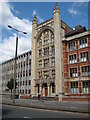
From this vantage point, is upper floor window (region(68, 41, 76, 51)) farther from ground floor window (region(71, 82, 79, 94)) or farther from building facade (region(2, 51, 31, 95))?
building facade (region(2, 51, 31, 95))

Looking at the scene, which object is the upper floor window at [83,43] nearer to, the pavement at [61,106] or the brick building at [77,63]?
the brick building at [77,63]

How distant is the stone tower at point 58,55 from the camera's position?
3775cm

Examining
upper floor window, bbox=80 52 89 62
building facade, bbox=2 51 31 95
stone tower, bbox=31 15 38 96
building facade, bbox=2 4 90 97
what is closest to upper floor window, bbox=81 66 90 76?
building facade, bbox=2 4 90 97

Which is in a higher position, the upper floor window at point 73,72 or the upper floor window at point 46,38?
the upper floor window at point 46,38

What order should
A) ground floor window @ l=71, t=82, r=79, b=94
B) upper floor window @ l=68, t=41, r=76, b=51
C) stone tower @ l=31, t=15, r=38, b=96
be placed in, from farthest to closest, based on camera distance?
stone tower @ l=31, t=15, r=38, b=96 < upper floor window @ l=68, t=41, r=76, b=51 < ground floor window @ l=71, t=82, r=79, b=94

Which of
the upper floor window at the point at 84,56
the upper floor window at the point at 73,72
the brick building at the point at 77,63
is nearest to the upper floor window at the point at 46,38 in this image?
the brick building at the point at 77,63

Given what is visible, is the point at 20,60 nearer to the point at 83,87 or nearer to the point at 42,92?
the point at 42,92

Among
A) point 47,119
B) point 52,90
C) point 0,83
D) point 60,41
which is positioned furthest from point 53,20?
point 0,83

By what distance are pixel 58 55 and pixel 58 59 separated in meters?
1.04

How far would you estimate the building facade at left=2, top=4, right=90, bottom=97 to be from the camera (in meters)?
35.6

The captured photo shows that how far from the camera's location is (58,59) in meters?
39.3

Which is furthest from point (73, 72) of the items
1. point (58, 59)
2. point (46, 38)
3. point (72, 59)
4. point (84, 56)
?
point (46, 38)

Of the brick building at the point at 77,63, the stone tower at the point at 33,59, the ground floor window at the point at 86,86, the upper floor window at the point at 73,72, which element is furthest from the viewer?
the stone tower at the point at 33,59

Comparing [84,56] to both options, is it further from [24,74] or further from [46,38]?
[24,74]
